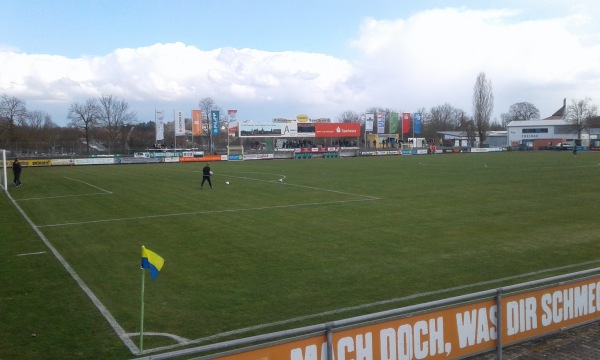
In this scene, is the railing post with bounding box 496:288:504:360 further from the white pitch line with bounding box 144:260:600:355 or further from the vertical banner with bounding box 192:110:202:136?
the vertical banner with bounding box 192:110:202:136

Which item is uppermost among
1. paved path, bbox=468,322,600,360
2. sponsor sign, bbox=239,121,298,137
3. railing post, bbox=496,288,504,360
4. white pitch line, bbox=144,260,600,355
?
sponsor sign, bbox=239,121,298,137

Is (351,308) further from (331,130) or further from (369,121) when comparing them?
(331,130)

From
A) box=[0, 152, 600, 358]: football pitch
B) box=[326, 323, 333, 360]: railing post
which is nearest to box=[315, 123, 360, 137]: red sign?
box=[0, 152, 600, 358]: football pitch

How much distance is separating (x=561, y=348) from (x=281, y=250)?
8.63 metres

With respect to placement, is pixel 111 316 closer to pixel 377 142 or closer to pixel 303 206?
pixel 303 206

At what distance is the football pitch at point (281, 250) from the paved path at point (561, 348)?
9.03ft

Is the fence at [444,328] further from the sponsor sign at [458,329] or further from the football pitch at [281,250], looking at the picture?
the football pitch at [281,250]

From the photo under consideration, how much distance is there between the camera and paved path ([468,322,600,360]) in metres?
→ 7.13

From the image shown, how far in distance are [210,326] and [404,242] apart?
8.32m

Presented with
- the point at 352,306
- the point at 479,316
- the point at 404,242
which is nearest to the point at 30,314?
the point at 352,306

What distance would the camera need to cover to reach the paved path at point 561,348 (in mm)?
7133

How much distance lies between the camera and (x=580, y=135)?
11344 cm

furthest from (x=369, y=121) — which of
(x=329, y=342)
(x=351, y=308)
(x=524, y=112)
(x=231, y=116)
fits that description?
(x=524, y=112)

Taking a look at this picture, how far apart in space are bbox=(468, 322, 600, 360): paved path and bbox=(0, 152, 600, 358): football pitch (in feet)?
9.03
